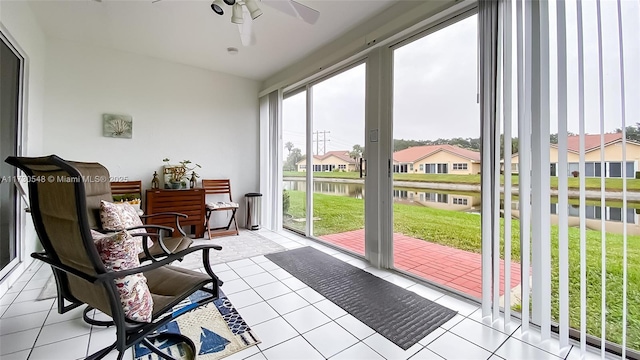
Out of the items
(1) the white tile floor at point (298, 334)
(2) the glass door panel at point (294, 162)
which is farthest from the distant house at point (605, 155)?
(2) the glass door panel at point (294, 162)

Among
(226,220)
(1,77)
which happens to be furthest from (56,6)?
(226,220)

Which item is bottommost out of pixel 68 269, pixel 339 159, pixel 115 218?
pixel 68 269

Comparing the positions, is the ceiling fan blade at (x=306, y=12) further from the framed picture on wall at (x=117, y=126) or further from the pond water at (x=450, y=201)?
the framed picture on wall at (x=117, y=126)

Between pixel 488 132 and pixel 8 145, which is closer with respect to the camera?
pixel 488 132

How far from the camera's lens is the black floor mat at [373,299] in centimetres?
176

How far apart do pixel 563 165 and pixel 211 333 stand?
230 cm

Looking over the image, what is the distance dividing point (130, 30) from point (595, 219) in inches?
174

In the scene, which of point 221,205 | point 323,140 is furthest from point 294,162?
point 221,205

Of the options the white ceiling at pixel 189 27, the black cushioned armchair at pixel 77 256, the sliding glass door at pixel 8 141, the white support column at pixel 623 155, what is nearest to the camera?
the black cushioned armchair at pixel 77 256

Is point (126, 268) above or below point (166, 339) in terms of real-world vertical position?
above

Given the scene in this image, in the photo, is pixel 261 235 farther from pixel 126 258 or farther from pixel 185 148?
pixel 126 258

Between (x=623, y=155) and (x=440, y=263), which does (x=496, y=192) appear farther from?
(x=440, y=263)

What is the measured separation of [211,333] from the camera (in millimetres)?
1688

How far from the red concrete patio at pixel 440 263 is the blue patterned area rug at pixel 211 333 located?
5.38 ft
